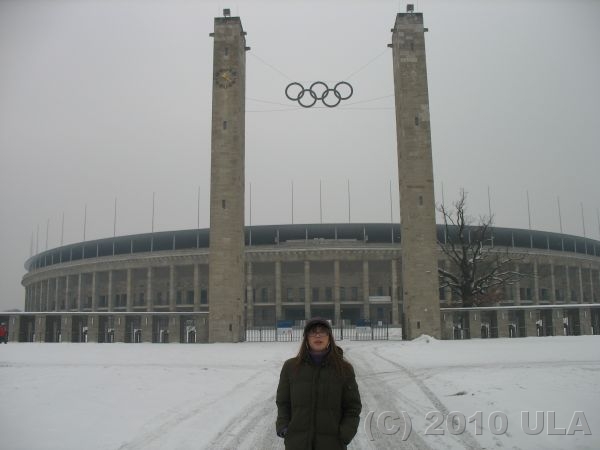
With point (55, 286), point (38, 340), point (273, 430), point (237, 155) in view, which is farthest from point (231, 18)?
point (55, 286)

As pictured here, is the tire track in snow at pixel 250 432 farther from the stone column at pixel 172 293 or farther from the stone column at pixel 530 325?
the stone column at pixel 172 293

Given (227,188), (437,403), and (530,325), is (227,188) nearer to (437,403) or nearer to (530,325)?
(530,325)

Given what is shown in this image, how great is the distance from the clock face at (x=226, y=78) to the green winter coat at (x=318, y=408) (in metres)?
35.0

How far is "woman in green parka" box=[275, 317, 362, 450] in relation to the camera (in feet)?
16.7

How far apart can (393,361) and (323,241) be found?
52.3 meters

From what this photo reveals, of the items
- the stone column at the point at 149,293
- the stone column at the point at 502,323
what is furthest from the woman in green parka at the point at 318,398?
the stone column at the point at 149,293

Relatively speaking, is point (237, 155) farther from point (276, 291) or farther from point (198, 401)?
point (276, 291)

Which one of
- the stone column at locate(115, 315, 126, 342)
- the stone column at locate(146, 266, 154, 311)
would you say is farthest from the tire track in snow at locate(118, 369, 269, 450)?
the stone column at locate(146, 266, 154, 311)

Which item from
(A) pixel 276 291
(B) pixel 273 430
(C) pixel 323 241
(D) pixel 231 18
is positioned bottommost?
(B) pixel 273 430

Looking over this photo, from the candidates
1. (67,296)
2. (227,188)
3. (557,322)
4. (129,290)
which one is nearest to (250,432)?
(227,188)

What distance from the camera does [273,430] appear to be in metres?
10.2

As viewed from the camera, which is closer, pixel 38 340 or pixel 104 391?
pixel 104 391

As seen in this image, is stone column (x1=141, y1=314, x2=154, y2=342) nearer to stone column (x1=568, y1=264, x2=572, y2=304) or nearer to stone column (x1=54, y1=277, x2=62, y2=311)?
stone column (x1=54, y1=277, x2=62, y2=311)

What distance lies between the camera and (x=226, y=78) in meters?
38.2
